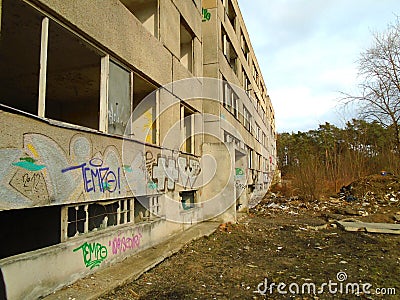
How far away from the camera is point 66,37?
4.84 meters

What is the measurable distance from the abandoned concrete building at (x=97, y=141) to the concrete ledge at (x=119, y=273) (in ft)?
0.40

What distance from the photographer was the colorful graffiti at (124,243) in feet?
16.4

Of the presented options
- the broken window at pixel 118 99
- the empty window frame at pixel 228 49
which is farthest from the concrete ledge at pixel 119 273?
the empty window frame at pixel 228 49

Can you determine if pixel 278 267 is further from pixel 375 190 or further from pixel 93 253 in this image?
pixel 375 190

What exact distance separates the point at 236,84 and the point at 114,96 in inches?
476

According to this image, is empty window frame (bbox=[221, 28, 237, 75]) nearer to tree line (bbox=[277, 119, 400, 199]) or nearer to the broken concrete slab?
tree line (bbox=[277, 119, 400, 199])

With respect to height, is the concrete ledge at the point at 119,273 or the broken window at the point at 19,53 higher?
the broken window at the point at 19,53

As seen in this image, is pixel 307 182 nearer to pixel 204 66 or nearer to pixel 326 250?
pixel 204 66

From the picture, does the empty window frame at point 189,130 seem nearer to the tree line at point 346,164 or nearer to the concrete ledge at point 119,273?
the concrete ledge at point 119,273

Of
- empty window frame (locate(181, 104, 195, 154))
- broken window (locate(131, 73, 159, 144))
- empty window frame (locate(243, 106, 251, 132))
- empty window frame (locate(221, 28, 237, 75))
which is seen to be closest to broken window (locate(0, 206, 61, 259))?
broken window (locate(131, 73, 159, 144))

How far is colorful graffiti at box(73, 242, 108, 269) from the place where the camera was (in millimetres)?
4309

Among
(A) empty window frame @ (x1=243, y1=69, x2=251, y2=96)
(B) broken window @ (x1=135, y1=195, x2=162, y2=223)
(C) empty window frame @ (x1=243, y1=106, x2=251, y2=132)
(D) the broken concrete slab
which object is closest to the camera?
(B) broken window @ (x1=135, y1=195, x2=162, y2=223)

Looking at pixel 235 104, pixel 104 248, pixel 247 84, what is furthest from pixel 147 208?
pixel 247 84

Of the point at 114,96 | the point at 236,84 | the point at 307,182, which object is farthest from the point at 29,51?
the point at 307,182
